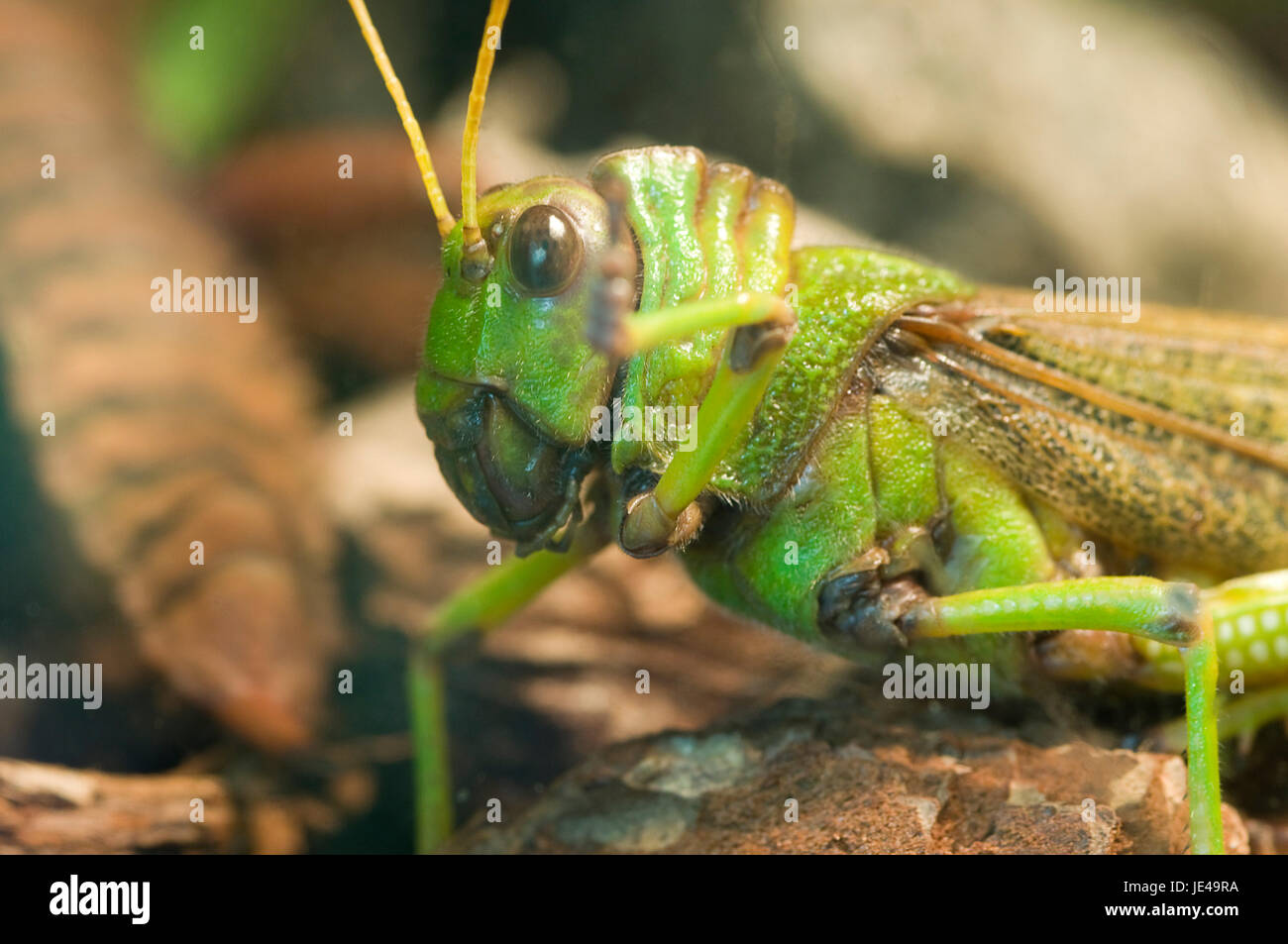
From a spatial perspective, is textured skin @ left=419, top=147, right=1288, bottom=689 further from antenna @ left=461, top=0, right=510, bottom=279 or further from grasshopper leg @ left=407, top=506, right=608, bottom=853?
grasshopper leg @ left=407, top=506, right=608, bottom=853

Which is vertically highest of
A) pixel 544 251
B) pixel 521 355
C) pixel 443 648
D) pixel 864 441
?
pixel 544 251

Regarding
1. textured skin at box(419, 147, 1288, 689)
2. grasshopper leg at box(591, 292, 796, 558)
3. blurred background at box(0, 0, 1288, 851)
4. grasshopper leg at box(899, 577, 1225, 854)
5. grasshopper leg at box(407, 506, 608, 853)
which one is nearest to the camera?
grasshopper leg at box(591, 292, 796, 558)

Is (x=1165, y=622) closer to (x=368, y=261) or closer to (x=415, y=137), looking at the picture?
(x=415, y=137)

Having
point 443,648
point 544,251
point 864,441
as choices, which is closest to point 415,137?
point 544,251

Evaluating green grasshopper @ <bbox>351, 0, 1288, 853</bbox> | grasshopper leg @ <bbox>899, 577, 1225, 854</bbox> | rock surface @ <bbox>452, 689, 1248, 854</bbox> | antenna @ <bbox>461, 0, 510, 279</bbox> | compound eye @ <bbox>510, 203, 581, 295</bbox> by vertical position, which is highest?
antenna @ <bbox>461, 0, 510, 279</bbox>

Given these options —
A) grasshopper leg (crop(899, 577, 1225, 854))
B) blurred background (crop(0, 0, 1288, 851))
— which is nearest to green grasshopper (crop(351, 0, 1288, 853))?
grasshopper leg (crop(899, 577, 1225, 854))
